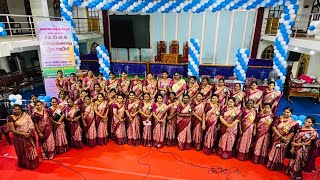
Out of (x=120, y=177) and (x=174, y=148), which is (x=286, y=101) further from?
(x=120, y=177)

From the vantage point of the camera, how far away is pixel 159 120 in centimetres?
456

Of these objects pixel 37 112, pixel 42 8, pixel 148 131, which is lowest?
pixel 148 131

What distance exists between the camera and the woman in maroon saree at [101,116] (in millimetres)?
4625

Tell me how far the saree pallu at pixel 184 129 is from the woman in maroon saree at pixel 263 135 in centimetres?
130

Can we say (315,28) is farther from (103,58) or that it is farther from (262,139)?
(103,58)

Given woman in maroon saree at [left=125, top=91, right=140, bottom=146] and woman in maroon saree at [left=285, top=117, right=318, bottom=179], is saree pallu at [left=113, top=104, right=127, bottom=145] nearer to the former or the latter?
woman in maroon saree at [left=125, top=91, right=140, bottom=146]

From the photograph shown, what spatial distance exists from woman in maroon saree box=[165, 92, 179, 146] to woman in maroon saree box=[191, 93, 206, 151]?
0.37 metres

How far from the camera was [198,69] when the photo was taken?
856 cm

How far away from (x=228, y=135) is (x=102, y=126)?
2613 millimetres

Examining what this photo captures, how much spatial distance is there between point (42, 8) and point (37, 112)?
627cm

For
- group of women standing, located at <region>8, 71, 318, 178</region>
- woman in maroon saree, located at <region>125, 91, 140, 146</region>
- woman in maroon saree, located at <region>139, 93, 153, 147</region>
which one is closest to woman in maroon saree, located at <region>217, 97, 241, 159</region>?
group of women standing, located at <region>8, 71, 318, 178</region>

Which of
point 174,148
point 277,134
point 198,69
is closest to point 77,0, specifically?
point 198,69

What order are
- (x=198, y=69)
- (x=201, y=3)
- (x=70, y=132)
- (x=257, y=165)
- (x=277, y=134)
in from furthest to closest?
1. (x=198, y=69)
2. (x=201, y=3)
3. (x=70, y=132)
4. (x=257, y=165)
5. (x=277, y=134)

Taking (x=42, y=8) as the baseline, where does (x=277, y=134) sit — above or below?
below
